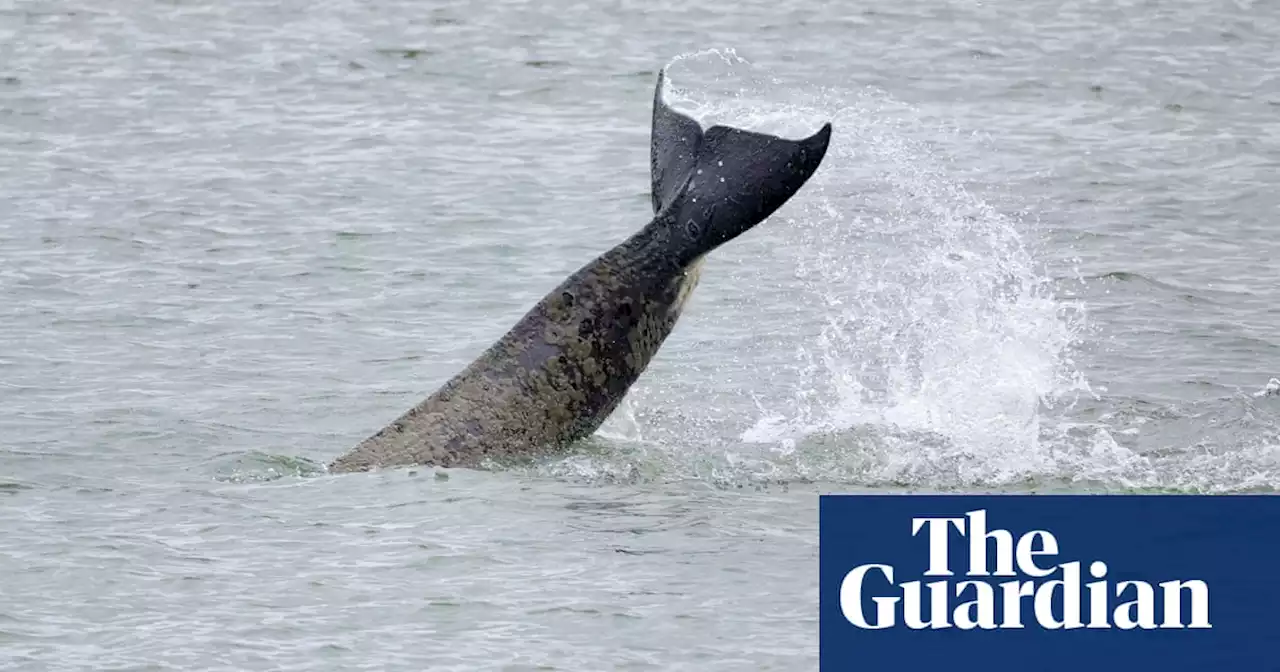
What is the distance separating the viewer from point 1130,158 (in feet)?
67.7

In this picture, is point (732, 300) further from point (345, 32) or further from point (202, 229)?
point (345, 32)

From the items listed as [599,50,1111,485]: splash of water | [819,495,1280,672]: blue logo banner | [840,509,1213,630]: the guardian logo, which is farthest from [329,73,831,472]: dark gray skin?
[840,509,1213,630]: the guardian logo

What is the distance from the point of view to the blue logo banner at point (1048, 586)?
8734mm

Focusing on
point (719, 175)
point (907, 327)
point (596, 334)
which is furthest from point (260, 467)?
point (907, 327)

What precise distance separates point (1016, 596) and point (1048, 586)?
219 millimetres

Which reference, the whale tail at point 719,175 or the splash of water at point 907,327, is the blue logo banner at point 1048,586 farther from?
the whale tail at point 719,175

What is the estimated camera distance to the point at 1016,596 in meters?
8.98

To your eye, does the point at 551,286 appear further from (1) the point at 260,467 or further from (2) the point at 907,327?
(1) the point at 260,467

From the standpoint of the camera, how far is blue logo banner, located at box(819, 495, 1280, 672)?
28.7 feet

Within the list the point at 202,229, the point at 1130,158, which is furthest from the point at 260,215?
the point at 1130,158

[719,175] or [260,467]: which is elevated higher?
[719,175]

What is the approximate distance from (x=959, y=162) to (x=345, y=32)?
869 cm

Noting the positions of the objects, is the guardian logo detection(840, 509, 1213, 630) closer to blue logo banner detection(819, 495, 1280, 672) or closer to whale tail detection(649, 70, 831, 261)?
blue logo banner detection(819, 495, 1280, 672)

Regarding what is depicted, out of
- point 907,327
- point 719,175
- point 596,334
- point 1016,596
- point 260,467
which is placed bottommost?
A: point 1016,596
